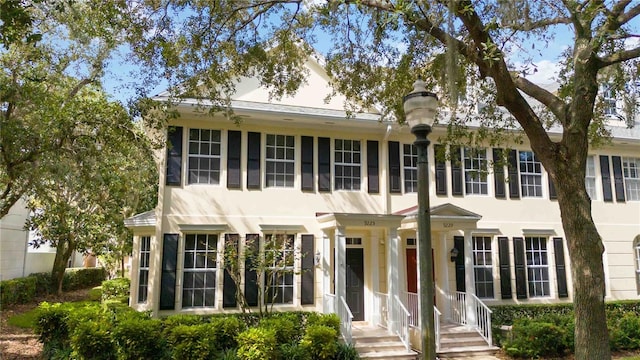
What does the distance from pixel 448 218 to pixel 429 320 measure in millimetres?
7862

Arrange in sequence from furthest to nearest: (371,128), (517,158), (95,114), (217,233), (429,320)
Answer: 1. (517,158)
2. (371,128)
3. (217,233)
4. (95,114)
5. (429,320)

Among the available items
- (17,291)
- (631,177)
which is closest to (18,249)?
(17,291)

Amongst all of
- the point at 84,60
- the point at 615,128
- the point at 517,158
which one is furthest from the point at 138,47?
the point at 615,128

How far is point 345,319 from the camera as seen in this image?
10305 millimetres

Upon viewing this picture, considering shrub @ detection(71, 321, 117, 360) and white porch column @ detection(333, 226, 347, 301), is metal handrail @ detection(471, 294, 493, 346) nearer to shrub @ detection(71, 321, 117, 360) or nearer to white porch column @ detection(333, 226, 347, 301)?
white porch column @ detection(333, 226, 347, 301)

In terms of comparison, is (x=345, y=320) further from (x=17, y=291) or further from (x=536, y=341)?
(x=17, y=291)

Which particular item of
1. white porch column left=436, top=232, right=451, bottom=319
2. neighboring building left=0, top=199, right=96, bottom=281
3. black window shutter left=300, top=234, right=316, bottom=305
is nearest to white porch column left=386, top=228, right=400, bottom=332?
white porch column left=436, top=232, right=451, bottom=319

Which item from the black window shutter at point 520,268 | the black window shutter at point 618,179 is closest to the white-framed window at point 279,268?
the black window shutter at point 520,268

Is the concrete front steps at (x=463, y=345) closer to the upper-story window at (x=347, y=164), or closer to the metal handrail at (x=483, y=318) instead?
the metal handrail at (x=483, y=318)

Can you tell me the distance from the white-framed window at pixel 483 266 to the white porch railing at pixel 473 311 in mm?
1028

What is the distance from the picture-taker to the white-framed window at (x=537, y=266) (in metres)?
13.4

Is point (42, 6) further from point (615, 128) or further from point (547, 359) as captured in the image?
point (615, 128)

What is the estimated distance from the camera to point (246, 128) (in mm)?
12102

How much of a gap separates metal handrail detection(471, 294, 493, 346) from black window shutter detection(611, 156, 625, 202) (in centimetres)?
708
